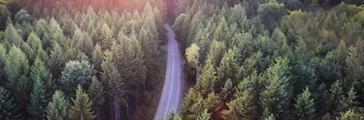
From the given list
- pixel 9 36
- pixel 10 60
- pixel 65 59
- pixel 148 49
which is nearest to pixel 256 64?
pixel 148 49

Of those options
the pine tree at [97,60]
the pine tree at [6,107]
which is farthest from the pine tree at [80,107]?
the pine tree at [97,60]

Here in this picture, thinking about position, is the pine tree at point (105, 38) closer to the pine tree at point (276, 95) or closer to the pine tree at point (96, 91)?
the pine tree at point (96, 91)

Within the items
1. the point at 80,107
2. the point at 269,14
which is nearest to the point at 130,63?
the point at 80,107

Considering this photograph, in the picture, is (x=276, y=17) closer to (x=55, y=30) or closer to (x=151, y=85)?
(x=151, y=85)

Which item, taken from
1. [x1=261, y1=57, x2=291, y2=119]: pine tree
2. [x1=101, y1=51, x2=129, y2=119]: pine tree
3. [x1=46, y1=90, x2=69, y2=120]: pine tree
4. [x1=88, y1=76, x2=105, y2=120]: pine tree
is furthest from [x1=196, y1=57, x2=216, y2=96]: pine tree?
[x1=46, y1=90, x2=69, y2=120]: pine tree

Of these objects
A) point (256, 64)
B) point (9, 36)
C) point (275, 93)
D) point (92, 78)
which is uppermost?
point (9, 36)

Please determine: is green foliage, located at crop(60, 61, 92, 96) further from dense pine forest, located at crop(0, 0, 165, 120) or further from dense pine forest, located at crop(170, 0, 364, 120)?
dense pine forest, located at crop(170, 0, 364, 120)
